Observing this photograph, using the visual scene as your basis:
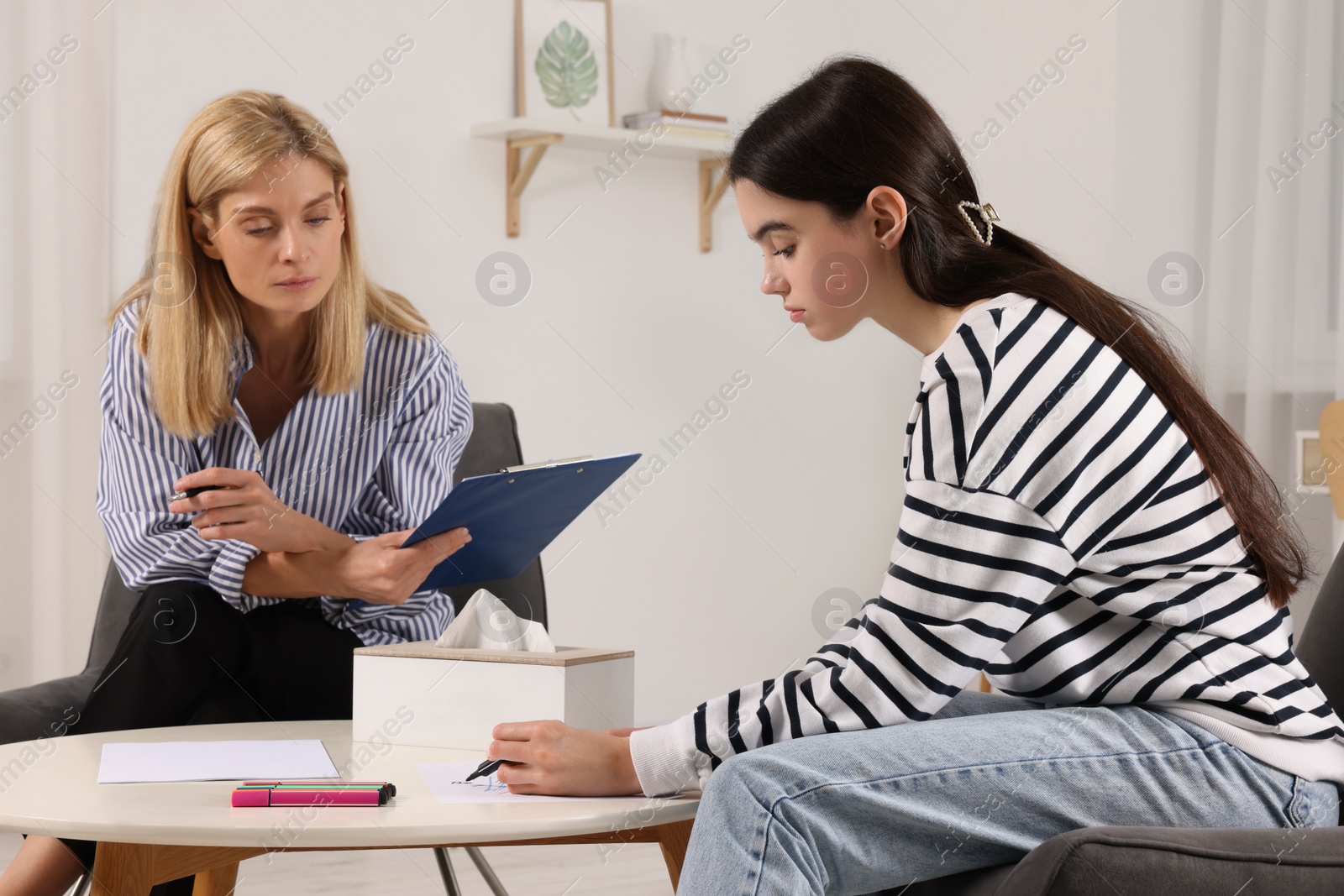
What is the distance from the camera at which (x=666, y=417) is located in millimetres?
3336

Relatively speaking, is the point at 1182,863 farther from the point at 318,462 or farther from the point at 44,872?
the point at 318,462

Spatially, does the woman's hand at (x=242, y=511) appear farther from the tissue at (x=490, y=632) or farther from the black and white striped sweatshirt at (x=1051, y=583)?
the black and white striped sweatshirt at (x=1051, y=583)

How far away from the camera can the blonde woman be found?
1491 millimetres

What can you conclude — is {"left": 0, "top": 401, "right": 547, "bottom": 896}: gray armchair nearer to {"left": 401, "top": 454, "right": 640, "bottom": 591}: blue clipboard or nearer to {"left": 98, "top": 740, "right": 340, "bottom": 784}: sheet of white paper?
{"left": 98, "top": 740, "right": 340, "bottom": 784}: sheet of white paper

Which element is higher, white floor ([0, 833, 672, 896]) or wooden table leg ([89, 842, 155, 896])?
wooden table leg ([89, 842, 155, 896])

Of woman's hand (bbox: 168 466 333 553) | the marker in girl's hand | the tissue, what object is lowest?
the marker in girl's hand

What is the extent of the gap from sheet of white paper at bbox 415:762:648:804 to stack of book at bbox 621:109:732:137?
7.41ft

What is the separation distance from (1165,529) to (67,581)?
2.21 m

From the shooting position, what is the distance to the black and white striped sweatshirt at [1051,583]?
926 millimetres

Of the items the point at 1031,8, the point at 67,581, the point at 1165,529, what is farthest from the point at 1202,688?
the point at 1031,8

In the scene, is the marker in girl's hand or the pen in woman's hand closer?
the marker in girl's hand

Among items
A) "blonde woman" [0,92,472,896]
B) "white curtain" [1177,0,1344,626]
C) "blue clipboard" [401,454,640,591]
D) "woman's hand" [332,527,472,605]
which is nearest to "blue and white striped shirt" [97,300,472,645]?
"blonde woman" [0,92,472,896]

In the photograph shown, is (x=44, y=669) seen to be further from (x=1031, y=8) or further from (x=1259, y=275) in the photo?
(x=1031, y=8)

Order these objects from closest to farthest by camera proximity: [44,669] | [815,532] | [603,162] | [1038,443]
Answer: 1. [1038,443]
2. [44,669]
3. [603,162]
4. [815,532]
